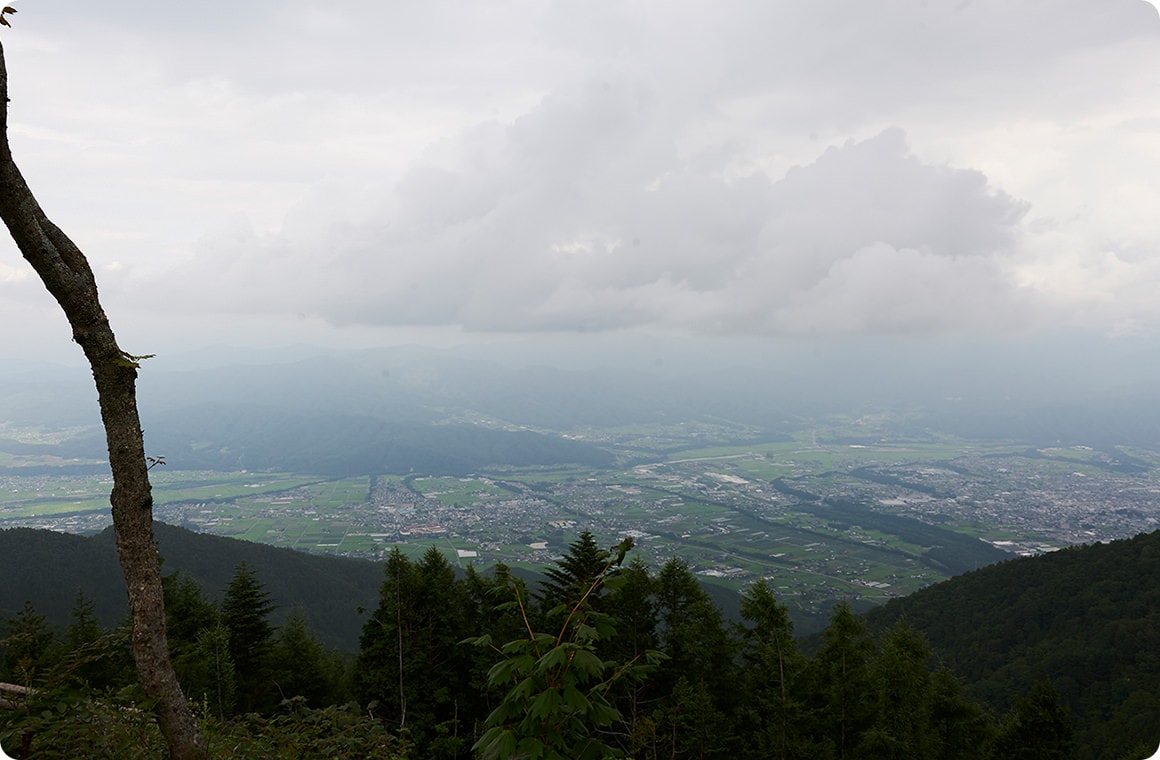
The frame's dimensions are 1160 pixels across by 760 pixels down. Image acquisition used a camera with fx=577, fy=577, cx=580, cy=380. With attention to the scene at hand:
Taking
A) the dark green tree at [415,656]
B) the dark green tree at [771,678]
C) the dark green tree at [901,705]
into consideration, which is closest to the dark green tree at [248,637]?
the dark green tree at [415,656]

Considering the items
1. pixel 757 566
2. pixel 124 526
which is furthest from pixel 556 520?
pixel 124 526

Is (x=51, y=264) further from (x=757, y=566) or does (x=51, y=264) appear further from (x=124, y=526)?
(x=757, y=566)

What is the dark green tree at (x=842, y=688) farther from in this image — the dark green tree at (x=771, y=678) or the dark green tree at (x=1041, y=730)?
the dark green tree at (x=1041, y=730)

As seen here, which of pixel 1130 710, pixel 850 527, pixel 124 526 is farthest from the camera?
pixel 850 527

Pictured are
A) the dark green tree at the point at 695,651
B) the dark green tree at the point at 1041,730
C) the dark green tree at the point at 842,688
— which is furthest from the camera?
the dark green tree at the point at 842,688

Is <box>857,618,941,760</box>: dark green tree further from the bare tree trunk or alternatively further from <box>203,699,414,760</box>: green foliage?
the bare tree trunk
